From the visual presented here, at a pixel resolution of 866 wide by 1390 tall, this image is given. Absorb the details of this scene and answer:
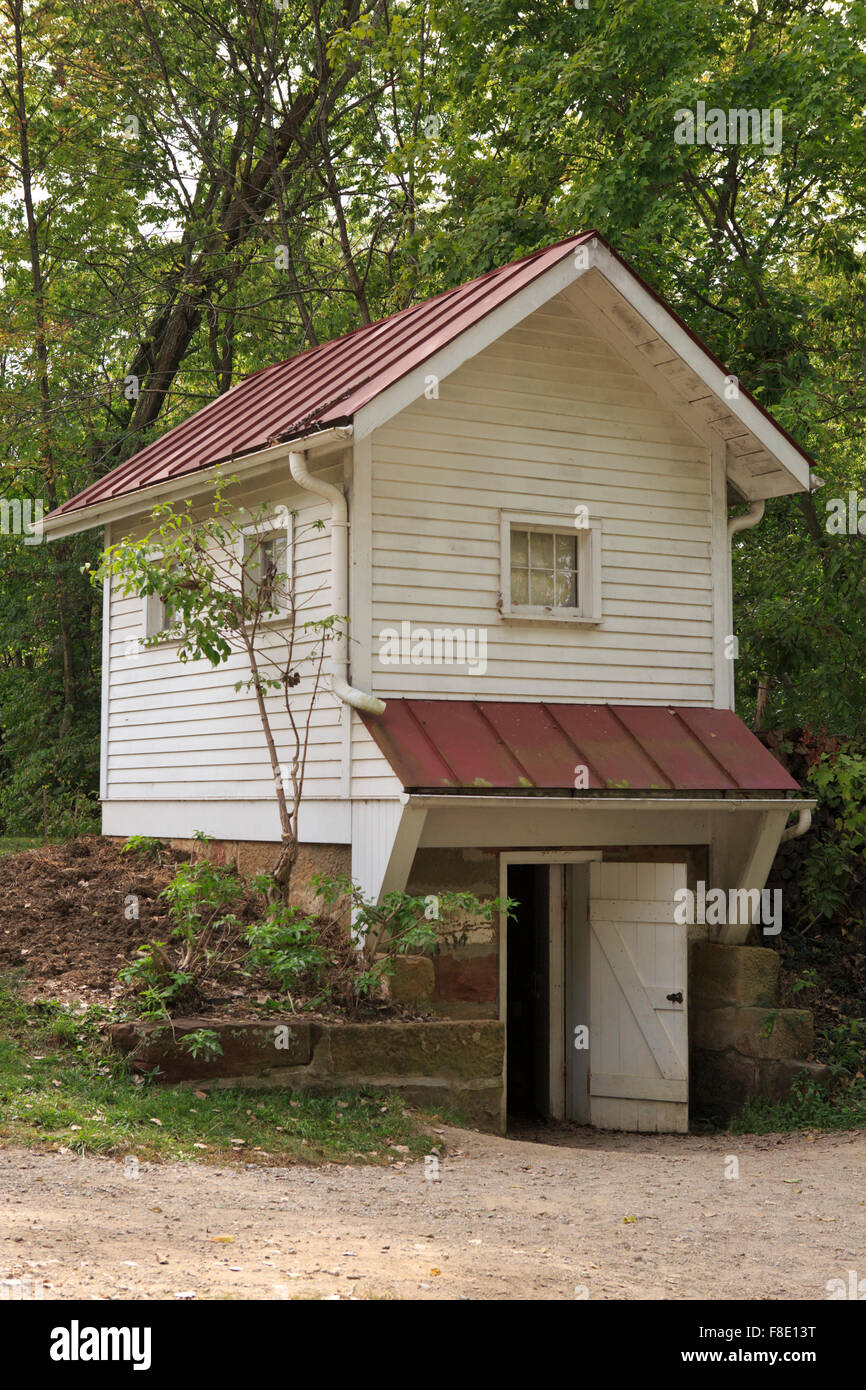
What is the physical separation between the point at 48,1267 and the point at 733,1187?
496 cm

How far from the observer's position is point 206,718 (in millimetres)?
13070

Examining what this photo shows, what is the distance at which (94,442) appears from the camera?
2361cm

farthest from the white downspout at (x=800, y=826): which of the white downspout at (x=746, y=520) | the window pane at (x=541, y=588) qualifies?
the window pane at (x=541, y=588)

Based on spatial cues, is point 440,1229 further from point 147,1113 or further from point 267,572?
point 267,572

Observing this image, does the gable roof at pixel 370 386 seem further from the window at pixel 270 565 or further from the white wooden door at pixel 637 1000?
the white wooden door at pixel 637 1000

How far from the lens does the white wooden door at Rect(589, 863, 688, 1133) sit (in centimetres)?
1190

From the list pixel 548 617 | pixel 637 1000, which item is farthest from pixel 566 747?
pixel 637 1000

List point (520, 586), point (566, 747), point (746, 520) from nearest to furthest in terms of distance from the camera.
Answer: point (566, 747) → point (520, 586) → point (746, 520)

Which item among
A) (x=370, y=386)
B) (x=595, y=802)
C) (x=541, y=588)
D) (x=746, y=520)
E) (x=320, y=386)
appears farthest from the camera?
(x=746, y=520)

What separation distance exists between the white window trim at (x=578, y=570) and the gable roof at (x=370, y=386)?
1.59 m

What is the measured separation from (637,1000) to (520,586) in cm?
371

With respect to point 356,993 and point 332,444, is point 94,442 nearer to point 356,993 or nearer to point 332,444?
point 332,444

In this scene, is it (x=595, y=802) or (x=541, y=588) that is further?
(x=541, y=588)

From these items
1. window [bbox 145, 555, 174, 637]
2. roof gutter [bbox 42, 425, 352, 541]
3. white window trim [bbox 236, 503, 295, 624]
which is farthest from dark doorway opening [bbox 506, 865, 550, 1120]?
roof gutter [bbox 42, 425, 352, 541]
